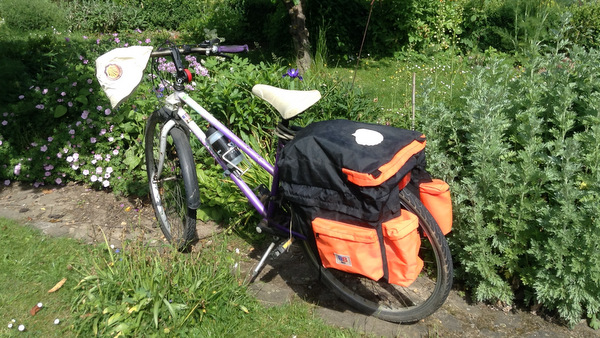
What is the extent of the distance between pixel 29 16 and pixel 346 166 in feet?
33.8

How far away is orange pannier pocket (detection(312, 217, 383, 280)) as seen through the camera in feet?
7.93

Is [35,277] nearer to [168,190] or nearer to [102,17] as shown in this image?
[168,190]

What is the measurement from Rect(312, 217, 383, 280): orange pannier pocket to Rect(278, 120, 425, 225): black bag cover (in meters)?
0.08

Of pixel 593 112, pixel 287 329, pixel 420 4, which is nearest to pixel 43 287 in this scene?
pixel 287 329

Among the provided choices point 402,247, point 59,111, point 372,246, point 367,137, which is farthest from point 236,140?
point 59,111

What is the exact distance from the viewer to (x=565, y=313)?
2.83 m

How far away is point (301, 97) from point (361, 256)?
1029 mm

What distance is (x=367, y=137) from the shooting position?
2.55 m

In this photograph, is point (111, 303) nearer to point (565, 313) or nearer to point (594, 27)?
point (565, 313)

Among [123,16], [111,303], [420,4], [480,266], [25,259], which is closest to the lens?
[111,303]

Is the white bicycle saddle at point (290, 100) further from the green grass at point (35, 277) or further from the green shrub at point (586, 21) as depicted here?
the green shrub at point (586, 21)

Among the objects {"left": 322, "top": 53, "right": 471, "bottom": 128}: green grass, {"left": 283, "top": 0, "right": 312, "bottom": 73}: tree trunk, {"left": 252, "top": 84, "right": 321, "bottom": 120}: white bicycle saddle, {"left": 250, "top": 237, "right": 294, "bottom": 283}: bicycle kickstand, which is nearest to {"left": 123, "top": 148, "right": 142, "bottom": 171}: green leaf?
{"left": 250, "top": 237, "right": 294, "bottom": 283}: bicycle kickstand

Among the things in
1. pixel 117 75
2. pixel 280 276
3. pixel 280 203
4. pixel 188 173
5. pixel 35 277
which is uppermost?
pixel 117 75

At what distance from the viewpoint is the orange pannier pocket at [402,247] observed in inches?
95.3
